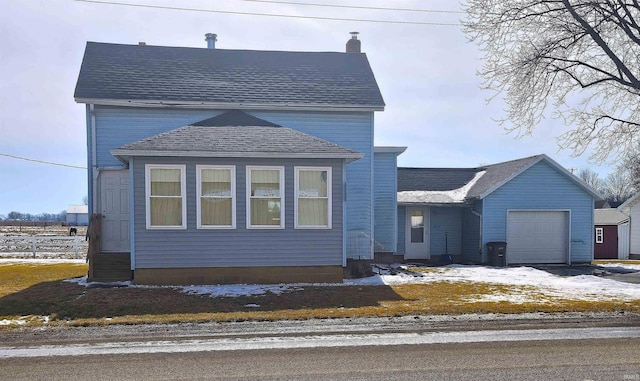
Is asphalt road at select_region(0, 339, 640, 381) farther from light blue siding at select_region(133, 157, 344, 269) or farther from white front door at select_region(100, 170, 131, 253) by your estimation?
white front door at select_region(100, 170, 131, 253)

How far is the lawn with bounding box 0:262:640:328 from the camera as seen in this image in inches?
370

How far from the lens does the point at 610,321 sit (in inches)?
358

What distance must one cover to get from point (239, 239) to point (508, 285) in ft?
24.6

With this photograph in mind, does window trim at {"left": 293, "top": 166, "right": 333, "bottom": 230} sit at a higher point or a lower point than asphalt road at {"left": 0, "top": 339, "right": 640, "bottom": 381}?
higher

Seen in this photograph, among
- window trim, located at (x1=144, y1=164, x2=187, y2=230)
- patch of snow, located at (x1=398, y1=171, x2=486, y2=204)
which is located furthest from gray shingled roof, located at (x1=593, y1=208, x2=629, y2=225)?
window trim, located at (x1=144, y1=164, x2=187, y2=230)

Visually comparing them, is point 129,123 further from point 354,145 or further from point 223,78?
point 354,145

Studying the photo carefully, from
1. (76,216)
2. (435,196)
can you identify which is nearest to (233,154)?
(435,196)

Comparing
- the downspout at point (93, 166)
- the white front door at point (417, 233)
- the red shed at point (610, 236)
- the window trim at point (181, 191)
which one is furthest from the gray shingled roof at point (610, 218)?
the downspout at point (93, 166)

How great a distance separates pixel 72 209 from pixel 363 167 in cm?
9168

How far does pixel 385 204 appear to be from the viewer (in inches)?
737

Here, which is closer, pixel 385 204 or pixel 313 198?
pixel 313 198

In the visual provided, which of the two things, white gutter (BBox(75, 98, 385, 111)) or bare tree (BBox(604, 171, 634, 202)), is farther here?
bare tree (BBox(604, 171, 634, 202))

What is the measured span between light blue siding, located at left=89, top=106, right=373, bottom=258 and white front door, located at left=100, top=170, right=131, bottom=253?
2.19 ft

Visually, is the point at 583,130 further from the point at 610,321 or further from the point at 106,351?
the point at 106,351
